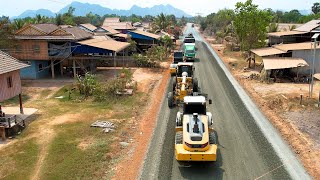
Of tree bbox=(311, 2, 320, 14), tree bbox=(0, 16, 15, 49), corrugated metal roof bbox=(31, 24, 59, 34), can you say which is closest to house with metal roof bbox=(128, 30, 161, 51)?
corrugated metal roof bbox=(31, 24, 59, 34)

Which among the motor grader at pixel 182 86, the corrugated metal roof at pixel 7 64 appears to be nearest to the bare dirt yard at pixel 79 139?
the motor grader at pixel 182 86

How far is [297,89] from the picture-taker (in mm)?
31703

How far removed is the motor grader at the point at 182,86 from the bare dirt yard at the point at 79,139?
165 cm

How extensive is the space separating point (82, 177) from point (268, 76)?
1045 inches

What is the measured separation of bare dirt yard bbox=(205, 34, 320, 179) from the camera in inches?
702

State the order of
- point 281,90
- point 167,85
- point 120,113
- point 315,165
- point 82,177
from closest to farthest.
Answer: point 82,177
point 315,165
point 120,113
point 281,90
point 167,85

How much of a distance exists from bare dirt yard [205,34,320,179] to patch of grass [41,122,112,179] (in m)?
10.3

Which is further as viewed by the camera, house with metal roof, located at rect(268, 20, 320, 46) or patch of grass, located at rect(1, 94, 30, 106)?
house with metal roof, located at rect(268, 20, 320, 46)

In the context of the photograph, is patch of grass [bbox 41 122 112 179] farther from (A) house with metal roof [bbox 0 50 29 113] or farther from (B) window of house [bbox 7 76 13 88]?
(B) window of house [bbox 7 76 13 88]

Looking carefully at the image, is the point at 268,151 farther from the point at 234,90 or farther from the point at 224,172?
the point at 234,90

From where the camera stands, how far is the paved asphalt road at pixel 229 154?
15.5 metres

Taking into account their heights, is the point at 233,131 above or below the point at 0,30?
below

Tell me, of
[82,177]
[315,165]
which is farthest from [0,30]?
[315,165]

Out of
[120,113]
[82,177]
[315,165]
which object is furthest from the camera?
[120,113]
